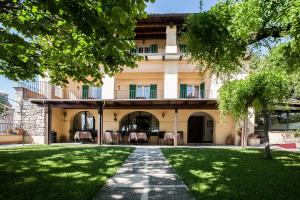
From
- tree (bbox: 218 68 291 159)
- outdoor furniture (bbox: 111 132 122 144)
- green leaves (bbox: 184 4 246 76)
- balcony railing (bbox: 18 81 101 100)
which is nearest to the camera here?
green leaves (bbox: 184 4 246 76)

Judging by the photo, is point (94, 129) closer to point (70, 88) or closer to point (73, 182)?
point (70, 88)

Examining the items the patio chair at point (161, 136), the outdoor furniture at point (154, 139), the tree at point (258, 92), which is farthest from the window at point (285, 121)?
the tree at point (258, 92)

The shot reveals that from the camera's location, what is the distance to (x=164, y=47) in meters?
21.9

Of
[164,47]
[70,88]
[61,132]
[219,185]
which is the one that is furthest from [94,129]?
[219,185]

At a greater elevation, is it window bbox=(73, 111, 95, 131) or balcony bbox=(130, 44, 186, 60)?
balcony bbox=(130, 44, 186, 60)

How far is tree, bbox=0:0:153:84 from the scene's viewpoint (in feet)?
14.3

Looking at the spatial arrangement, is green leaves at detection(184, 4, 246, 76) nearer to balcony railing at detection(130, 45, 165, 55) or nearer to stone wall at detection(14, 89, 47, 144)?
A: balcony railing at detection(130, 45, 165, 55)

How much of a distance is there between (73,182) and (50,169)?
6.52 ft

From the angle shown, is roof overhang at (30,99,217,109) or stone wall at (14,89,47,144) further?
stone wall at (14,89,47,144)

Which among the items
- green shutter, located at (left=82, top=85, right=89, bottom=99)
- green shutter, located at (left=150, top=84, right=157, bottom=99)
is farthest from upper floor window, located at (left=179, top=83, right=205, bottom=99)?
green shutter, located at (left=82, top=85, right=89, bottom=99)

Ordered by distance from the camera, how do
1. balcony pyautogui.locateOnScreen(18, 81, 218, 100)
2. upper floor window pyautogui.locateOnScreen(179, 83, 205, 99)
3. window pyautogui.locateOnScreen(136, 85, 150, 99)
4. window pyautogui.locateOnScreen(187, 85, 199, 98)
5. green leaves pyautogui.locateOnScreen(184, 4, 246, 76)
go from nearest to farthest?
green leaves pyautogui.locateOnScreen(184, 4, 246, 76)
balcony pyautogui.locateOnScreen(18, 81, 218, 100)
upper floor window pyautogui.locateOnScreen(179, 83, 205, 99)
window pyautogui.locateOnScreen(187, 85, 199, 98)
window pyautogui.locateOnScreen(136, 85, 150, 99)

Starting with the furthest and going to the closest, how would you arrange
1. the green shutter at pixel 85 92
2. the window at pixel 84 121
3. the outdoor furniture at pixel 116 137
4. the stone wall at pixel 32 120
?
the window at pixel 84 121 → the green shutter at pixel 85 92 → the outdoor furniture at pixel 116 137 → the stone wall at pixel 32 120

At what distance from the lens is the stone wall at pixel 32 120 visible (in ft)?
63.3

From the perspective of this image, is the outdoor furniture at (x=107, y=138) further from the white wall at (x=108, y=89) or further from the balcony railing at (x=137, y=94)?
the balcony railing at (x=137, y=94)
